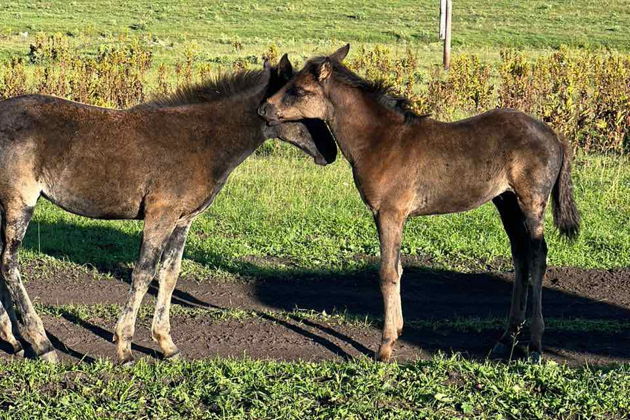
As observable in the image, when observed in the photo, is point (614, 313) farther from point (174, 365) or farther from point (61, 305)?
point (61, 305)

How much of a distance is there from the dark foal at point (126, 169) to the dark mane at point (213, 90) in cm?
8

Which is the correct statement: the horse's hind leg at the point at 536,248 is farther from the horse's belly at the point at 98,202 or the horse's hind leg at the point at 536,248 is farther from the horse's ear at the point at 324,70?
the horse's belly at the point at 98,202

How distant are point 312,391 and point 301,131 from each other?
2837mm

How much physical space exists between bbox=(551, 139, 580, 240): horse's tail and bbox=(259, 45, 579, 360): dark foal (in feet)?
0.22

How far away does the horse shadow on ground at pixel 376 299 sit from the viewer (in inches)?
354

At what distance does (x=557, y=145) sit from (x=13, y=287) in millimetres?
4710

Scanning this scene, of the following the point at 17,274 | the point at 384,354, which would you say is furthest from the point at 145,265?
the point at 384,354

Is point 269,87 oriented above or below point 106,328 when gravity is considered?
above

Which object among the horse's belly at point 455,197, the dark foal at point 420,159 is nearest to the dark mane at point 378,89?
the dark foal at point 420,159

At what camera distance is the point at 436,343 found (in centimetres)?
896

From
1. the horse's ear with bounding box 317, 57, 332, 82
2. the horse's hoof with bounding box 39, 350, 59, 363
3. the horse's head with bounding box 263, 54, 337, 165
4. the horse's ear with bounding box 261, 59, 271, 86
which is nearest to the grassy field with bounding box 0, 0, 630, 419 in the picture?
the horse's hoof with bounding box 39, 350, 59, 363

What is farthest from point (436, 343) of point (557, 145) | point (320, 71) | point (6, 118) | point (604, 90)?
point (604, 90)

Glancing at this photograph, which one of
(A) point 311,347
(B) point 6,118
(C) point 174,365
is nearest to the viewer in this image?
(C) point 174,365

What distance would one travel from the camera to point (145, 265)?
8312mm
